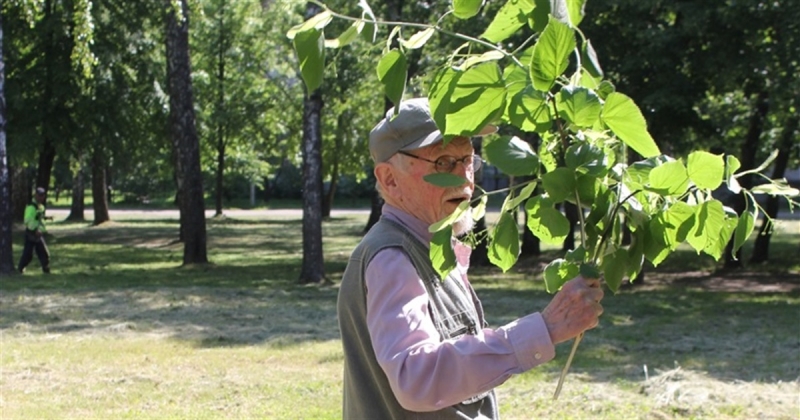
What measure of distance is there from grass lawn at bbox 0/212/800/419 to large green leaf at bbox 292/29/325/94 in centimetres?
149

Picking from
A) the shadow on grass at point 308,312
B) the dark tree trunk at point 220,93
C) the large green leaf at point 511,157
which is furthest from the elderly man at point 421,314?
the dark tree trunk at point 220,93

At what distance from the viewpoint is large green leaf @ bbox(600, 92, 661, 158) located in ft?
7.28

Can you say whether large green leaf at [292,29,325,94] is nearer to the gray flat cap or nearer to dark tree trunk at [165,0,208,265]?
the gray flat cap

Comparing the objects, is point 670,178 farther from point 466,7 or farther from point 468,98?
point 466,7

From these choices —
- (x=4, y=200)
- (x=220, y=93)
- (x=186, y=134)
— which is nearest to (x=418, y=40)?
(x=4, y=200)

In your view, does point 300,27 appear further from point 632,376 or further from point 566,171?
point 632,376

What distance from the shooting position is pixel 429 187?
8.71 ft

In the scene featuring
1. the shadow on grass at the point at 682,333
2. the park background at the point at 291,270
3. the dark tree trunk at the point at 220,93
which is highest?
the dark tree trunk at the point at 220,93

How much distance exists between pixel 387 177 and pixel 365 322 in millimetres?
405

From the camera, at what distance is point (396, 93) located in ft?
7.39

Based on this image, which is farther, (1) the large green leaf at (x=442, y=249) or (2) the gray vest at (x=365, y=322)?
(2) the gray vest at (x=365, y=322)

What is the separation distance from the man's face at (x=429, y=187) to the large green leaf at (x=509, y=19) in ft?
1.02

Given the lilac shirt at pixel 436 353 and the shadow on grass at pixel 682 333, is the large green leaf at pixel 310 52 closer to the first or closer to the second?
the lilac shirt at pixel 436 353

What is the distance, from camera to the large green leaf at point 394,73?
225cm
